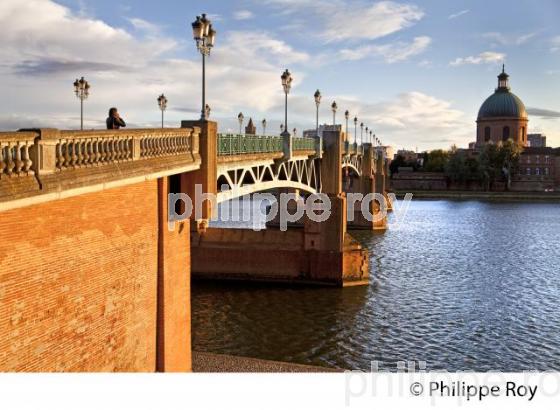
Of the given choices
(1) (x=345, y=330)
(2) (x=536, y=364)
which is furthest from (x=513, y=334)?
(1) (x=345, y=330)

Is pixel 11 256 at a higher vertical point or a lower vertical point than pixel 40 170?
lower

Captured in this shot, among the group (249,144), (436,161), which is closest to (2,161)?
(249,144)

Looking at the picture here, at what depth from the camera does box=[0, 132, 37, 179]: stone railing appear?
739cm

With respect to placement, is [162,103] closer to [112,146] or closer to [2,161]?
[112,146]

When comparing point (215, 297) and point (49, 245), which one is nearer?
point (49, 245)

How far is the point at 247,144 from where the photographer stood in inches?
768

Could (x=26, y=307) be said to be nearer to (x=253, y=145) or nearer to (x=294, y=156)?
(x=253, y=145)

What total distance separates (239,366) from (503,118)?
125376 millimetres

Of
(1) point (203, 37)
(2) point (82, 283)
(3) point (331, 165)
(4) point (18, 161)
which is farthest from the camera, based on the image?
(3) point (331, 165)

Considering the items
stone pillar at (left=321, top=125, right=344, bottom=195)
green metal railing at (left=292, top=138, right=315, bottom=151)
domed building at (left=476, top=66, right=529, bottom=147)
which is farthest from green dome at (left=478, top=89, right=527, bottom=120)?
green metal railing at (left=292, top=138, right=315, bottom=151)

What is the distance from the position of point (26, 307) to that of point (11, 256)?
2.72 ft

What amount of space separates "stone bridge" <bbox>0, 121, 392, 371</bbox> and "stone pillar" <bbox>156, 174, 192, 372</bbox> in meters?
0.02

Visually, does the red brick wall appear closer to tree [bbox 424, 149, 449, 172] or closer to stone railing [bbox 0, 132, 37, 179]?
stone railing [bbox 0, 132, 37, 179]

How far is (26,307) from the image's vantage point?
27.0 ft
